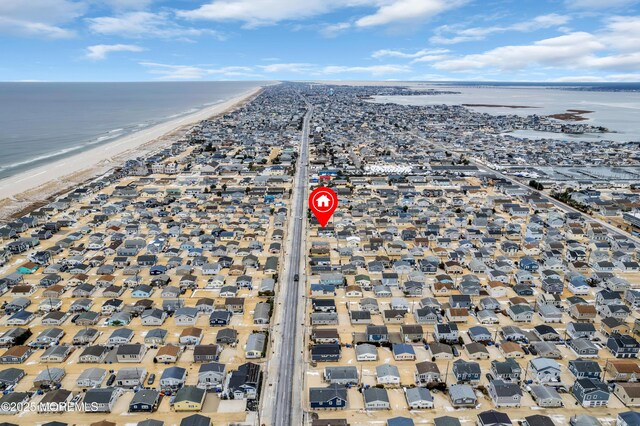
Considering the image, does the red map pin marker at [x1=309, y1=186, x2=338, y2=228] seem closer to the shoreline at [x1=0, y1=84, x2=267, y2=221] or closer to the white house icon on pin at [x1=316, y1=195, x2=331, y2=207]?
the white house icon on pin at [x1=316, y1=195, x2=331, y2=207]

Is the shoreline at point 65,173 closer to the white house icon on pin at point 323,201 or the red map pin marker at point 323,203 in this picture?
the red map pin marker at point 323,203

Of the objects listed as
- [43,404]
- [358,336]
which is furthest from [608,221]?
[43,404]

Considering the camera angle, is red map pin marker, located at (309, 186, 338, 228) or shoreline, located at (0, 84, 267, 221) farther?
shoreline, located at (0, 84, 267, 221)

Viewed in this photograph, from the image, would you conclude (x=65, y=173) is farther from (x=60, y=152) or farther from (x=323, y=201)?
(x=323, y=201)

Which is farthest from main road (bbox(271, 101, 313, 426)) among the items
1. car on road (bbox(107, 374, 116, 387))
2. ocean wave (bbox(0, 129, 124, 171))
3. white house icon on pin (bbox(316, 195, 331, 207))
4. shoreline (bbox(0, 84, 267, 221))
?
ocean wave (bbox(0, 129, 124, 171))

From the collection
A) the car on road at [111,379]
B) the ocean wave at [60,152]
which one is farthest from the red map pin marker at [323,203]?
the ocean wave at [60,152]

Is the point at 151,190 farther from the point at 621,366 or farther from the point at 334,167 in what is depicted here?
the point at 621,366

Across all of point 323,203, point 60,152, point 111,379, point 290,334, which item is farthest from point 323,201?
point 60,152
